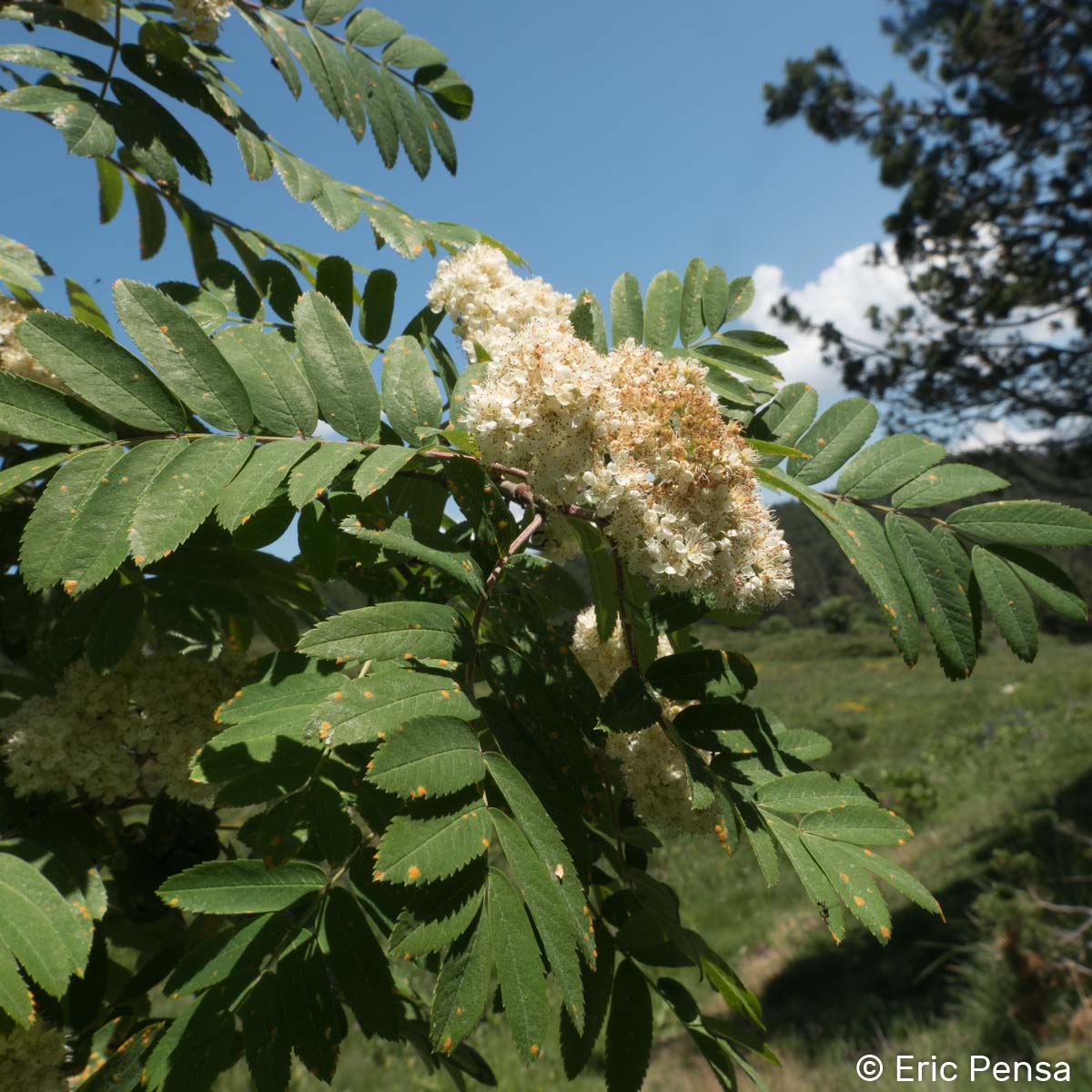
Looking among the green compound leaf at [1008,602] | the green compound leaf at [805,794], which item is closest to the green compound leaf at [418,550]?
the green compound leaf at [805,794]

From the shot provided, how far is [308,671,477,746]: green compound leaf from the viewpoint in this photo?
94cm

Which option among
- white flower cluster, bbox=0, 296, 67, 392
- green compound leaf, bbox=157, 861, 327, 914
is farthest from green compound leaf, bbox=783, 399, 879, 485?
white flower cluster, bbox=0, 296, 67, 392

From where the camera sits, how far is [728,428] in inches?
52.3

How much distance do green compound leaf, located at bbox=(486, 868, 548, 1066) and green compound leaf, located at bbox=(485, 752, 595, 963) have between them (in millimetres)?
56

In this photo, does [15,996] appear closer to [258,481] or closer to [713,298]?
[258,481]

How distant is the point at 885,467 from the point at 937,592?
28 centimetres

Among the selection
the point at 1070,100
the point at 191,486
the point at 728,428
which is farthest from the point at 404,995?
the point at 1070,100

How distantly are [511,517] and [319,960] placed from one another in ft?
2.22

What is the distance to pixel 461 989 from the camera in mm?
901

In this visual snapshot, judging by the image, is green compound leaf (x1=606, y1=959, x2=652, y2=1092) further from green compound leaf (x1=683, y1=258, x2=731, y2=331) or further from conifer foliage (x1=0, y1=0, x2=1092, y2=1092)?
green compound leaf (x1=683, y1=258, x2=731, y2=331)

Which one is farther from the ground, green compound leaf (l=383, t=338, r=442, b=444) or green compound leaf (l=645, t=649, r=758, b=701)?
green compound leaf (l=383, t=338, r=442, b=444)

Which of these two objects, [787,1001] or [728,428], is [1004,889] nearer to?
[787,1001]

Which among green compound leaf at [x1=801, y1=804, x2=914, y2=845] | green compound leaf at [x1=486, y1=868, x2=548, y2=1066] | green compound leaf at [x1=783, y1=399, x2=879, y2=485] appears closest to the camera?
green compound leaf at [x1=486, y1=868, x2=548, y2=1066]
